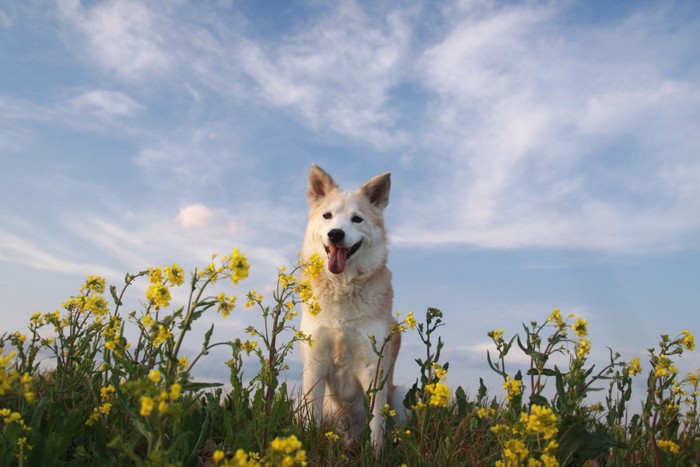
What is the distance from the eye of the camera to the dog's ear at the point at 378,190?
7.02 meters

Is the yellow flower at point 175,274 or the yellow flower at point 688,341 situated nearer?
the yellow flower at point 175,274

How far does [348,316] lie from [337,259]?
26.2 inches

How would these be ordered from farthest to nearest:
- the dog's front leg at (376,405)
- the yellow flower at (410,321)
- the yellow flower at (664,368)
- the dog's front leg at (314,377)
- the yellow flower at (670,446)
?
the dog's front leg at (314,377) < the dog's front leg at (376,405) < the yellow flower at (410,321) < the yellow flower at (670,446) < the yellow flower at (664,368)

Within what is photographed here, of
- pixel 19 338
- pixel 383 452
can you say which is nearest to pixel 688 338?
pixel 383 452

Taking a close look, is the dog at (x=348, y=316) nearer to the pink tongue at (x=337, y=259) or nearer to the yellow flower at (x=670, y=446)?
the pink tongue at (x=337, y=259)

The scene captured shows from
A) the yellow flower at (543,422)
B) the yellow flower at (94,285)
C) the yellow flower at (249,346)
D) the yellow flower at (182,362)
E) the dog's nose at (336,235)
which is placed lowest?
the yellow flower at (543,422)

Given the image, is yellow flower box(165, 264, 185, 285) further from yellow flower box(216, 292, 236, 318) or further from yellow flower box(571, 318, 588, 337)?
yellow flower box(571, 318, 588, 337)

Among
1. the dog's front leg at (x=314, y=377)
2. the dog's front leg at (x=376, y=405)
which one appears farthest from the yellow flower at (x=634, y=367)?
the dog's front leg at (x=314, y=377)

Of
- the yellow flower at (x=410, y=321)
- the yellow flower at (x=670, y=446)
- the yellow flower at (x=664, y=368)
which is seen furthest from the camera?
the yellow flower at (x=410, y=321)

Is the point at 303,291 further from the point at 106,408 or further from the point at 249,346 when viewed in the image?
the point at 106,408

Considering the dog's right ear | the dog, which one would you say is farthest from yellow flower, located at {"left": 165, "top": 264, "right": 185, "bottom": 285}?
the dog's right ear

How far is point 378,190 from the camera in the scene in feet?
23.4

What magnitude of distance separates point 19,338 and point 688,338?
16.8ft

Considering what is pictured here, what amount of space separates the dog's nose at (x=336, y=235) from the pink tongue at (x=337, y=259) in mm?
110
